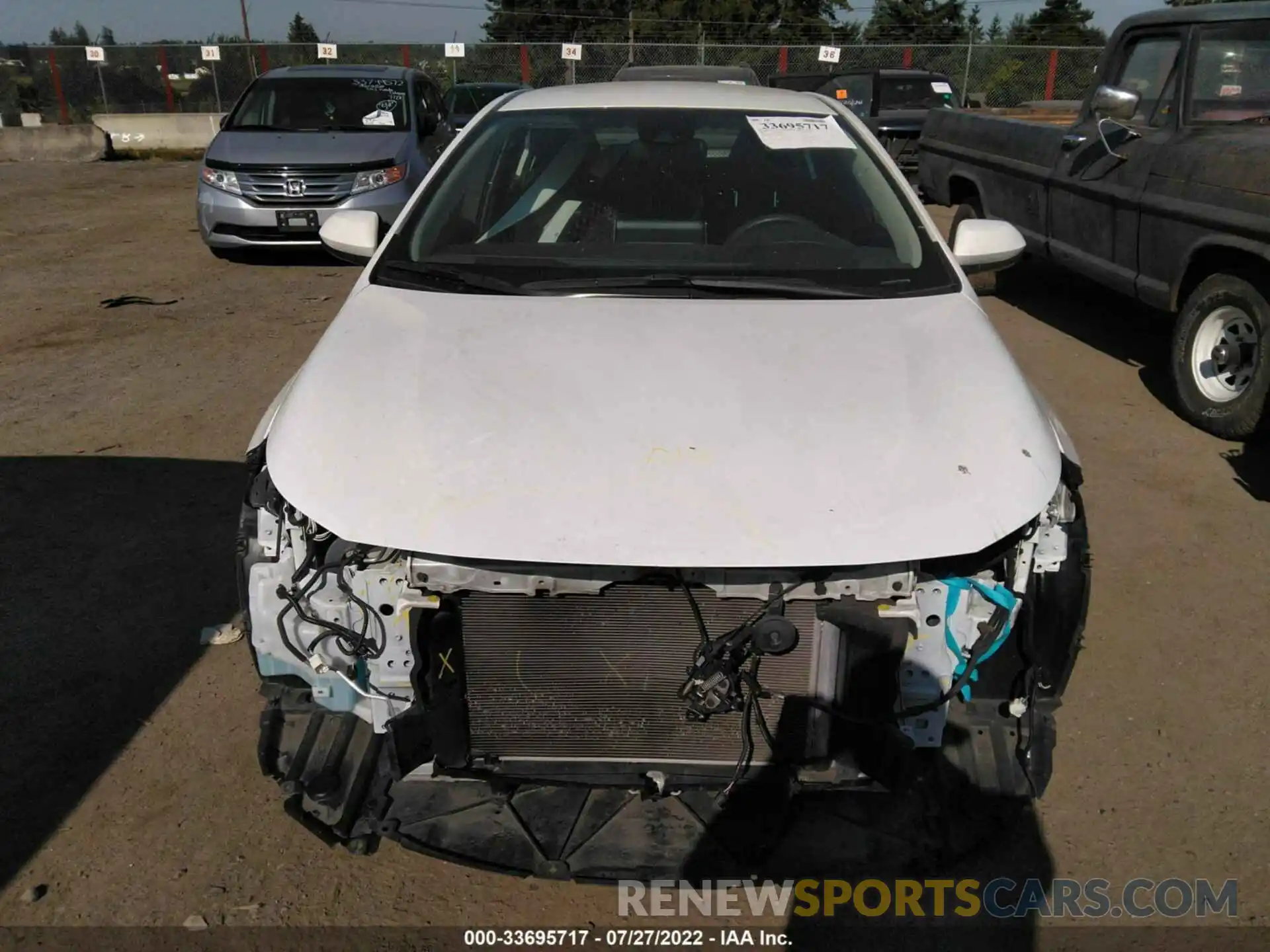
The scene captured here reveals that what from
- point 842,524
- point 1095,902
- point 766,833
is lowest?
point 1095,902

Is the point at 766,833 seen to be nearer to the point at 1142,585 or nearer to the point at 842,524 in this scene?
the point at 842,524

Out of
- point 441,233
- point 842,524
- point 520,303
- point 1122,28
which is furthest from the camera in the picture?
point 1122,28

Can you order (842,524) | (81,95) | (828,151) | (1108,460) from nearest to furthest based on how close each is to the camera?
(842,524) < (828,151) < (1108,460) < (81,95)

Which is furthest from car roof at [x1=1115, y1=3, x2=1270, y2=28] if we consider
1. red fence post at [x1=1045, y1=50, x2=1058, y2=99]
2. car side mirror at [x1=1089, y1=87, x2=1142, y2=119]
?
red fence post at [x1=1045, y1=50, x2=1058, y2=99]

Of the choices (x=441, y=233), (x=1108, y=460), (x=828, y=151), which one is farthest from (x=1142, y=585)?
(x=441, y=233)

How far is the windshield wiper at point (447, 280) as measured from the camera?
293cm

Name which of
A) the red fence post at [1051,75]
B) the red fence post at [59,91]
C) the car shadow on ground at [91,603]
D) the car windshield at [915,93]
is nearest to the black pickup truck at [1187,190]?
the car shadow on ground at [91,603]

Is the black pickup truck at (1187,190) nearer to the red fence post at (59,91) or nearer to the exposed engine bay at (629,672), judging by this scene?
the exposed engine bay at (629,672)

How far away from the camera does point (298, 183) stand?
8.71 meters

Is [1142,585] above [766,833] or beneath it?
beneath

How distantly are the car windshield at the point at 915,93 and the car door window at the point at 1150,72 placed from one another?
9.26 meters

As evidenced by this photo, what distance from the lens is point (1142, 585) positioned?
384cm

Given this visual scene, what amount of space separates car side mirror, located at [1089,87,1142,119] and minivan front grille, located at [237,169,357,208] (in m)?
5.80

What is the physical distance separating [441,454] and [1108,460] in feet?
12.6
